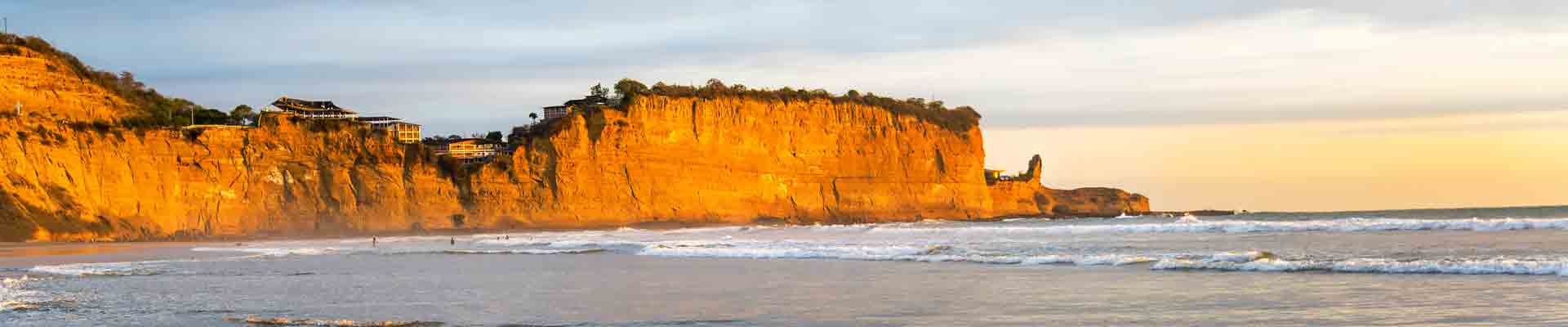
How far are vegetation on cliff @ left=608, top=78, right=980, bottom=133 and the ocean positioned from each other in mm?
34871

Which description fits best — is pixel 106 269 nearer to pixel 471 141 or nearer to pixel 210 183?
pixel 210 183

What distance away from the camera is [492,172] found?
51844 mm

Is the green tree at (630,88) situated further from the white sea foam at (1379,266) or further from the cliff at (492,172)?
the white sea foam at (1379,266)

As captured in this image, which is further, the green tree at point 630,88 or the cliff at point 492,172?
the green tree at point 630,88

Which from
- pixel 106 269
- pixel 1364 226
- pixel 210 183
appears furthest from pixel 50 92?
pixel 1364 226

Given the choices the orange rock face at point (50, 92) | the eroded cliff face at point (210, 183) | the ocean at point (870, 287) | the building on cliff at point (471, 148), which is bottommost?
the ocean at point (870, 287)

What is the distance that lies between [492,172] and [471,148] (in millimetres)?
10571

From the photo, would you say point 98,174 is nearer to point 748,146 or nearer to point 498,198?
point 498,198

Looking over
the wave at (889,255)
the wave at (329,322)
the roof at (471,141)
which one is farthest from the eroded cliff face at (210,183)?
the wave at (329,322)

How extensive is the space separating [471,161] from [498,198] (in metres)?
6.21

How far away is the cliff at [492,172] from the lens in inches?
1635

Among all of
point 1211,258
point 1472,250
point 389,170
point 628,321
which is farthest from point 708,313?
point 389,170

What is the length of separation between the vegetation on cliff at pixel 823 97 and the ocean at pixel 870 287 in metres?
34.9

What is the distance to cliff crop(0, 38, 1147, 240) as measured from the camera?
41.5 m
